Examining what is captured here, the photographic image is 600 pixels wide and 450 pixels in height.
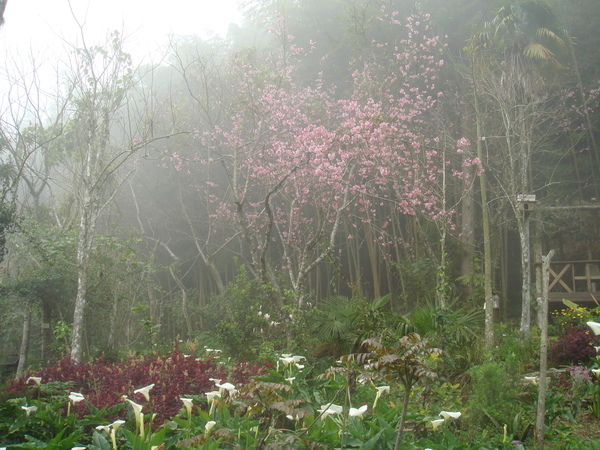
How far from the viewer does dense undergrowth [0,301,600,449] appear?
2740 millimetres

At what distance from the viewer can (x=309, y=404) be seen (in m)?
3.71

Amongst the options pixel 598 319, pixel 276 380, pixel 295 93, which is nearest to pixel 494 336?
pixel 598 319

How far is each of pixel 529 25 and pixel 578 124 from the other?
3.05m

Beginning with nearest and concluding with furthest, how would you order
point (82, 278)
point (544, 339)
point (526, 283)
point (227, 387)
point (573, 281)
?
point (544, 339) < point (227, 387) < point (82, 278) < point (526, 283) < point (573, 281)

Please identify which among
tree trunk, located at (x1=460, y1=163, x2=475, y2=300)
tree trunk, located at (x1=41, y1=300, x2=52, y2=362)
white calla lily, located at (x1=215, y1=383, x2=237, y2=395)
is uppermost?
tree trunk, located at (x1=460, y1=163, x2=475, y2=300)

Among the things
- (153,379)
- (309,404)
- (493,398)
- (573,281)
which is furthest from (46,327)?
(573,281)

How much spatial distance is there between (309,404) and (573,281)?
24.1 feet

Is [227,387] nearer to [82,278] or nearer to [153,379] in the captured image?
[153,379]

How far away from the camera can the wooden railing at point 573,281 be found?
8719mm

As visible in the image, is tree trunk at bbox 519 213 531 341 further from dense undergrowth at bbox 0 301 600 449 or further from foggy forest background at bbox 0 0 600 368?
dense undergrowth at bbox 0 301 600 449

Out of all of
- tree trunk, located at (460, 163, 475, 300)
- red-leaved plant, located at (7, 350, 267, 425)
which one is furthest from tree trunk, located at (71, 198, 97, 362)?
tree trunk, located at (460, 163, 475, 300)

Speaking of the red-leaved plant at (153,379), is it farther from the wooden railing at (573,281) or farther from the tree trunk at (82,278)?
the wooden railing at (573,281)

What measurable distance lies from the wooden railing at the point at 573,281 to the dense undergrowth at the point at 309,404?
11.8 ft

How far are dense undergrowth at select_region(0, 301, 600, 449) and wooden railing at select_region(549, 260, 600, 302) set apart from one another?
3.60 metres
